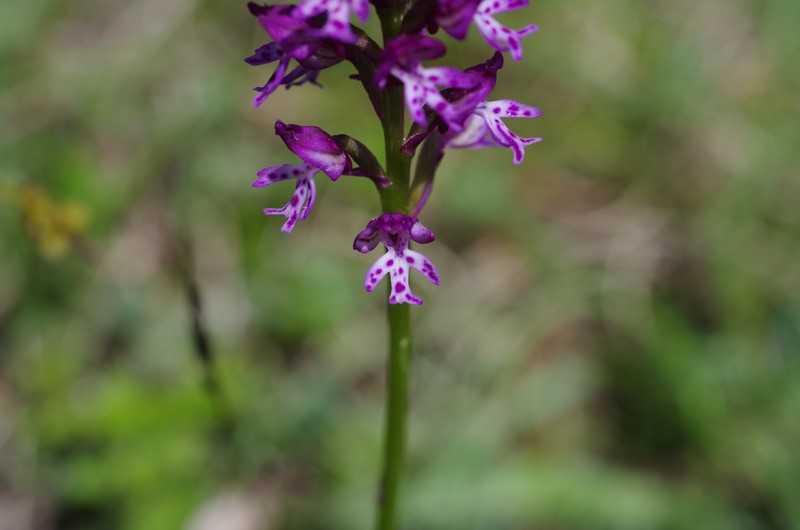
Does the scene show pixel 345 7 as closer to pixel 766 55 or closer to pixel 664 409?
pixel 664 409

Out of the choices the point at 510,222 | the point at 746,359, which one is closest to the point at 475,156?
the point at 510,222

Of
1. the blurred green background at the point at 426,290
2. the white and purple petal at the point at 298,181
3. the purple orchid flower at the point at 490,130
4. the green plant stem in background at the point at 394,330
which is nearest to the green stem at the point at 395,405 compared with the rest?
the green plant stem in background at the point at 394,330

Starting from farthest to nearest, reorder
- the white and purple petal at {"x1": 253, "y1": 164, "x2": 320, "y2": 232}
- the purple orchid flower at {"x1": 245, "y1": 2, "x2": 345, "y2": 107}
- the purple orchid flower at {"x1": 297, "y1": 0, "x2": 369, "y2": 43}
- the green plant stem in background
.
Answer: the white and purple petal at {"x1": 253, "y1": 164, "x2": 320, "y2": 232} → the green plant stem in background → the purple orchid flower at {"x1": 245, "y1": 2, "x2": 345, "y2": 107} → the purple orchid flower at {"x1": 297, "y1": 0, "x2": 369, "y2": 43}

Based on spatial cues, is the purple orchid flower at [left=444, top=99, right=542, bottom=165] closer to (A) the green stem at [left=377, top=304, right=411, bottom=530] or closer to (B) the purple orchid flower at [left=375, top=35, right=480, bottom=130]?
(B) the purple orchid flower at [left=375, top=35, right=480, bottom=130]

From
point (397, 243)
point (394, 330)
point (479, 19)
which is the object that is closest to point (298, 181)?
point (397, 243)

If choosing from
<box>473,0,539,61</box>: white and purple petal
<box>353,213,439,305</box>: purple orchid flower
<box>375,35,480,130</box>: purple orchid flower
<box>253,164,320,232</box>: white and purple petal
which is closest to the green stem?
<box>353,213,439,305</box>: purple orchid flower

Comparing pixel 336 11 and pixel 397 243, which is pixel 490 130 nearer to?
pixel 397 243

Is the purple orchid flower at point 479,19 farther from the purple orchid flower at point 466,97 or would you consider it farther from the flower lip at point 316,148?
the flower lip at point 316,148
